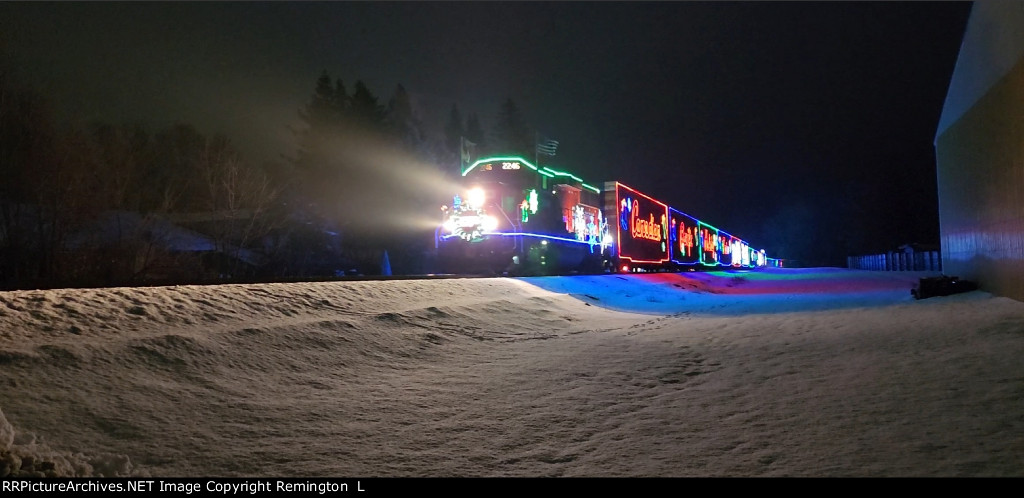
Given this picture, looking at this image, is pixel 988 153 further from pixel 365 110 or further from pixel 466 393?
pixel 365 110

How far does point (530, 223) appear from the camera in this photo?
18.7 m

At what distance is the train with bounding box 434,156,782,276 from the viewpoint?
1869cm

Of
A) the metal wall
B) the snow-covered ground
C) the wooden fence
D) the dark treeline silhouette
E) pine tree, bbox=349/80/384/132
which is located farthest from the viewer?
pine tree, bbox=349/80/384/132

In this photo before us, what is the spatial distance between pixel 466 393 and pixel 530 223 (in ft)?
40.8

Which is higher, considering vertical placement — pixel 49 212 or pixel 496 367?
pixel 49 212

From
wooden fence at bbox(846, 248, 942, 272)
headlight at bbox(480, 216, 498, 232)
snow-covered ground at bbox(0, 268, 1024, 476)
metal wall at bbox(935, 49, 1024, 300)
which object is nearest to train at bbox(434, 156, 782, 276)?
headlight at bbox(480, 216, 498, 232)

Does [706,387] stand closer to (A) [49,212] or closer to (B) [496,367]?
(B) [496,367]

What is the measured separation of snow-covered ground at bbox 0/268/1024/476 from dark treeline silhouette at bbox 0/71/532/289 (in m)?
5.79

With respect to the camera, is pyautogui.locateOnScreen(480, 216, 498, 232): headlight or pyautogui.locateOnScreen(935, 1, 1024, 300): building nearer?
pyautogui.locateOnScreen(935, 1, 1024, 300): building

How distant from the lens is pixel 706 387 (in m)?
6.52

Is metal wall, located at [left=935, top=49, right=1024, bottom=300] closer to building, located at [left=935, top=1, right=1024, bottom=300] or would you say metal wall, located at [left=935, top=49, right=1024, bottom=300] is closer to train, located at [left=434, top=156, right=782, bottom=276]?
building, located at [left=935, top=1, right=1024, bottom=300]

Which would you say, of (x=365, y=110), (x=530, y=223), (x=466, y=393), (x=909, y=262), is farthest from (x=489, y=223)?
(x=909, y=262)
